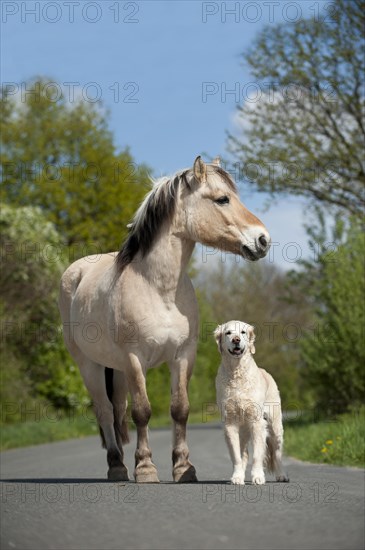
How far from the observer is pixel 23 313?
112ft

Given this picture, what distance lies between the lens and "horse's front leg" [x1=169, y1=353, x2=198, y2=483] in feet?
32.8

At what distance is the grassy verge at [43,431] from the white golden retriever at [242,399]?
14.1 meters

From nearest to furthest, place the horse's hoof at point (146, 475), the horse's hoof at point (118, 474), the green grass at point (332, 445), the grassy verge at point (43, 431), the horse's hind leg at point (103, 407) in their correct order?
the horse's hoof at point (146, 475)
the horse's hoof at point (118, 474)
the horse's hind leg at point (103, 407)
the green grass at point (332, 445)
the grassy verge at point (43, 431)

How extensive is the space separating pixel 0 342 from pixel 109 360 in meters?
20.1

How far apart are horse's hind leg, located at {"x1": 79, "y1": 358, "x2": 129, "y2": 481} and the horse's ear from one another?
2804 mm

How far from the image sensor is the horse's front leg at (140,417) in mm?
9797

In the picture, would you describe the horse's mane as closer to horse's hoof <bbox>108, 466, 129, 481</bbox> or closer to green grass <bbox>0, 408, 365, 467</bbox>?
horse's hoof <bbox>108, 466, 129, 481</bbox>

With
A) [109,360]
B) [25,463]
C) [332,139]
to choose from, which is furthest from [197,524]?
[332,139]

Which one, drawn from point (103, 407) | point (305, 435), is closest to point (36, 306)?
point (305, 435)

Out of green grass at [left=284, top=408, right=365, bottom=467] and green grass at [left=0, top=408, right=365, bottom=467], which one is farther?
green grass at [left=0, top=408, right=365, bottom=467]

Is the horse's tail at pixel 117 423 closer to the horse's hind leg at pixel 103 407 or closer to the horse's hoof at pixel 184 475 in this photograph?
the horse's hind leg at pixel 103 407

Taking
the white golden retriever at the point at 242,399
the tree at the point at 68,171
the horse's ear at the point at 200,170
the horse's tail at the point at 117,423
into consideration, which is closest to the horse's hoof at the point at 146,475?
the white golden retriever at the point at 242,399

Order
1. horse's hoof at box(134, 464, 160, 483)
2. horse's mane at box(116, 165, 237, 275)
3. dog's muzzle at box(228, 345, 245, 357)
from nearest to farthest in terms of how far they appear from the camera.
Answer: horse's hoof at box(134, 464, 160, 483) < dog's muzzle at box(228, 345, 245, 357) < horse's mane at box(116, 165, 237, 275)

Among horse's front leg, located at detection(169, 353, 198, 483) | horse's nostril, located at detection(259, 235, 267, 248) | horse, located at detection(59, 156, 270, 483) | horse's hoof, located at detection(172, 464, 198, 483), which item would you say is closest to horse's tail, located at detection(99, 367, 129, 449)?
horse, located at detection(59, 156, 270, 483)
